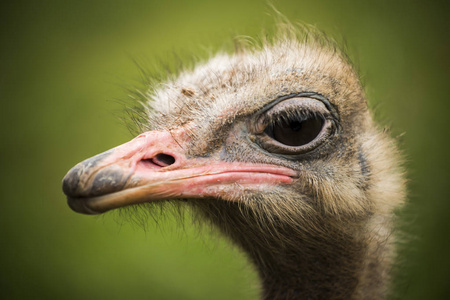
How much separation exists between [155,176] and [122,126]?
7.13ft

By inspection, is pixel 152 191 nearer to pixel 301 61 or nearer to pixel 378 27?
pixel 301 61

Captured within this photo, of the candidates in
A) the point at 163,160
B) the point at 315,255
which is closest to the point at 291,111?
the point at 163,160

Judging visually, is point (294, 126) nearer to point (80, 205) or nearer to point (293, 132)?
point (293, 132)

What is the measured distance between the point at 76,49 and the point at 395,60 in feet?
13.6

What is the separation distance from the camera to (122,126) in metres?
3.85

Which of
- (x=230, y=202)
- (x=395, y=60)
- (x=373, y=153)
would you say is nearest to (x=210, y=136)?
(x=230, y=202)

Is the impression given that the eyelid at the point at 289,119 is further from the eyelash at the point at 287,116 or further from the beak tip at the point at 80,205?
the beak tip at the point at 80,205

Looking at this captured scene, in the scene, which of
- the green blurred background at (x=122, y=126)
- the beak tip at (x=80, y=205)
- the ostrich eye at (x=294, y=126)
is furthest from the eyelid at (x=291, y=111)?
the green blurred background at (x=122, y=126)

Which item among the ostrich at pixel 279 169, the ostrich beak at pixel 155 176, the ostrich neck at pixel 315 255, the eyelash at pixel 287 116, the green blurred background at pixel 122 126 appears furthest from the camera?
the green blurred background at pixel 122 126

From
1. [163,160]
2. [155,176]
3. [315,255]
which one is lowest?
[155,176]

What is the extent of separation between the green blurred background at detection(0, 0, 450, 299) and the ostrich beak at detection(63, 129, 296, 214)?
1752mm

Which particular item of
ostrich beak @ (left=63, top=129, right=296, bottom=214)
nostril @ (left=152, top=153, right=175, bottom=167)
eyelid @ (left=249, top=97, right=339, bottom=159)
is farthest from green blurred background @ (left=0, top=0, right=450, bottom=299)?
nostril @ (left=152, top=153, right=175, bottom=167)

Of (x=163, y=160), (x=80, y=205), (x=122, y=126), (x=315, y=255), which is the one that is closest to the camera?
(x=80, y=205)

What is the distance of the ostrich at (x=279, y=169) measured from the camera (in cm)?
183
